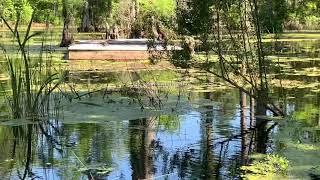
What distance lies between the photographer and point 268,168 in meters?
5.23

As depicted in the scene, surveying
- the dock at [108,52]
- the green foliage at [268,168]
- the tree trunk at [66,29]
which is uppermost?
the tree trunk at [66,29]

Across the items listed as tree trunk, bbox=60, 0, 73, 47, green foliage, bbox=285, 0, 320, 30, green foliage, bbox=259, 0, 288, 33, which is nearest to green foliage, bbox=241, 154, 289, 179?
green foliage, bbox=259, 0, 288, 33

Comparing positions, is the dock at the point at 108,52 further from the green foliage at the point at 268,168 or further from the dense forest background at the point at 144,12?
the green foliage at the point at 268,168

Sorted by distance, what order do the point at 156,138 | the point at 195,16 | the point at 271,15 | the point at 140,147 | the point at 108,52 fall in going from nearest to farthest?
Answer: the point at 140,147 < the point at 156,138 < the point at 195,16 < the point at 271,15 < the point at 108,52

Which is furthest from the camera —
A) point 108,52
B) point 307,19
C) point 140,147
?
point 307,19

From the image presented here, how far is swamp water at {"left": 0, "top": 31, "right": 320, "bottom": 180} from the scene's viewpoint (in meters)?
5.43

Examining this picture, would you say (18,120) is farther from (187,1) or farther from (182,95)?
(182,95)

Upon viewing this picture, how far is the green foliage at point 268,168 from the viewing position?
509cm

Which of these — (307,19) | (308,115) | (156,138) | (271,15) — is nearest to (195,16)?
(271,15)

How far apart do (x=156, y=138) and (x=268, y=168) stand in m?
1.90

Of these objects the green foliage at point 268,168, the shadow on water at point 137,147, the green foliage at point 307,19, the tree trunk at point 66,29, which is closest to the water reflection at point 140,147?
the shadow on water at point 137,147

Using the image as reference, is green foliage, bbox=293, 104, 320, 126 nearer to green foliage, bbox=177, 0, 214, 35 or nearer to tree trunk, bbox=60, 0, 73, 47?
green foliage, bbox=177, 0, 214, 35

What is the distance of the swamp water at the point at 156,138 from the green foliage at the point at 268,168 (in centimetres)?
8

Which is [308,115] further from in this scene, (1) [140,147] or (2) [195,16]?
(1) [140,147]
